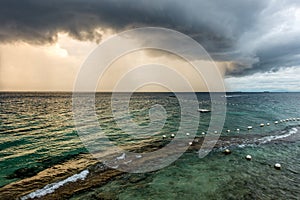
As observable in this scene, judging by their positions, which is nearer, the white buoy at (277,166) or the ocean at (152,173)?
the ocean at (152,173)

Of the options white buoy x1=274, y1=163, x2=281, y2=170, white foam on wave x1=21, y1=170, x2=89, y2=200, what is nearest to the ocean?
white foam on wave x1=21, y1=170, x2=89, y2=200

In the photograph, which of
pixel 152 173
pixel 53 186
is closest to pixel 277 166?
pixel 152 173

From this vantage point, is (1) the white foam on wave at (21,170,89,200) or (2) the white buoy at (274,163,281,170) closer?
(1) the white foam on wave at (21,170,89,200)

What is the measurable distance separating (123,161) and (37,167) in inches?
333

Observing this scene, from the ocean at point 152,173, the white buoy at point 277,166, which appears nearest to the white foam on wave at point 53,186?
the ocean at point 152,173

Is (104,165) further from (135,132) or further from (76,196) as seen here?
(135,132)

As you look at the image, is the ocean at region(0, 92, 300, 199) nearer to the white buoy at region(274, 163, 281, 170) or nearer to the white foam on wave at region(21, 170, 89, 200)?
the white foam on wave at region(21, 170, 89, 200)

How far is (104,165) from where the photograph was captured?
836 inches

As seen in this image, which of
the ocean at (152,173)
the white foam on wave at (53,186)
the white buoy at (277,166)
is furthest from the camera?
the white buoy at (277,166)

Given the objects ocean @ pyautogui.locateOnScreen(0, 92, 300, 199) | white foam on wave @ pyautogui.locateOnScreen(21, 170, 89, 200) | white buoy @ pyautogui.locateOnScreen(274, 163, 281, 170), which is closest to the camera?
white foam on wave @ pyautogui.locateOnScreen(21, 170, 89, 200)

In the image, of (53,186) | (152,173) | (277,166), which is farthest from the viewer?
(277,166)

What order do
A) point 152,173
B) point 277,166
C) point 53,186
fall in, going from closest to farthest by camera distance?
point 53,186 < point 152,173 < point 277,166

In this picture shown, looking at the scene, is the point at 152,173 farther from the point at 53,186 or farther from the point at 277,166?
the point at 277,166

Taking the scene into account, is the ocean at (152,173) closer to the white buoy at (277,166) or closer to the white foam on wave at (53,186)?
the white foam on wave at (53,186)
